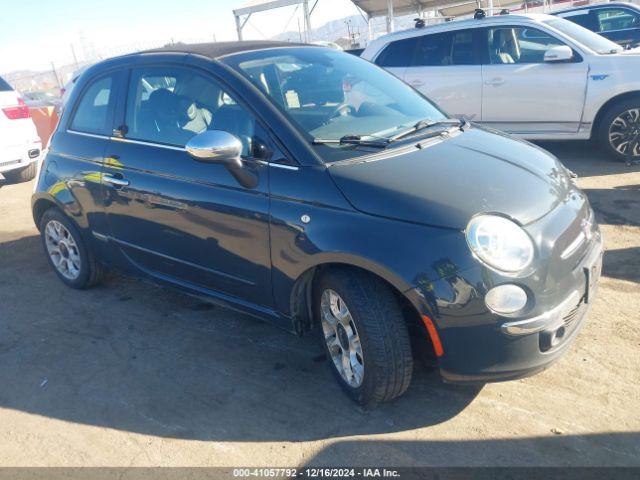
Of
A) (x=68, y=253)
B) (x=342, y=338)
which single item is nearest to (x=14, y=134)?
(x=68, y=253)

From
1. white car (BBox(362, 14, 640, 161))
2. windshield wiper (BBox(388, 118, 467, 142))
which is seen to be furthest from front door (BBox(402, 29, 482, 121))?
windshield wiper (BBox(388, 118, 467, 142))

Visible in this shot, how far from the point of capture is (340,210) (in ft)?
9.03

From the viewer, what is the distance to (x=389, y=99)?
379 cm

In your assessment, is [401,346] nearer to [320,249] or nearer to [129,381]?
[320,249]

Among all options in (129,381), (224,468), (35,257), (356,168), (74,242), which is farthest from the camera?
(35,257)

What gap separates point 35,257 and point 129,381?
9.87ft

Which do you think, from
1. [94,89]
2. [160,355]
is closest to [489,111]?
[94,89]

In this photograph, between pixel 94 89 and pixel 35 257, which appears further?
pixel 35 257

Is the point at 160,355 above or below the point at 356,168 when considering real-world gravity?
below

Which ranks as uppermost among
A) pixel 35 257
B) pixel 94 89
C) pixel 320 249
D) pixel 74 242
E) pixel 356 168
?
pixel 94 89

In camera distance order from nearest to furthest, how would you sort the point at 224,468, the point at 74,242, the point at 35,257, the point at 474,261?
1. the point at 474,261
2. the point at 224,468
3. the point at 74,242
4. the point at 35,257

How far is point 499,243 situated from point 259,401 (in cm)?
151

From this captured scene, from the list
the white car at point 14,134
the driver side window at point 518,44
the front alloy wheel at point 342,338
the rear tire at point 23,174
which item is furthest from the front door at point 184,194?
the rear tire at point 23,174

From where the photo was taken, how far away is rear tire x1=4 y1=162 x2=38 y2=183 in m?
9.62
